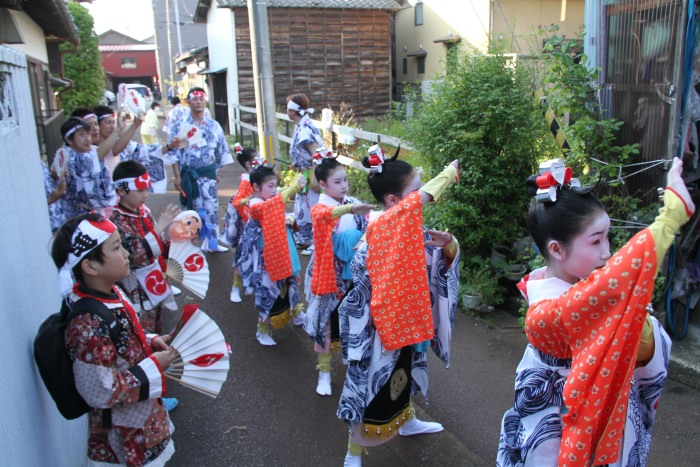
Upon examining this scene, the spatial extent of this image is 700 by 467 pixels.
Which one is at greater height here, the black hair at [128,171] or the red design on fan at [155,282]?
the black hair at [128,171]

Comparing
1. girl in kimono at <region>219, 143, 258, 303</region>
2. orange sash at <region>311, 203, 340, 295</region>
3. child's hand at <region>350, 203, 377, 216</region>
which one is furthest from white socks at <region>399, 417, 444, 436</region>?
girl in kimono at <region>219, 143, 258, 303</region>

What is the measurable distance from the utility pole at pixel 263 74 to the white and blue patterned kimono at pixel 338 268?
5.00 meters

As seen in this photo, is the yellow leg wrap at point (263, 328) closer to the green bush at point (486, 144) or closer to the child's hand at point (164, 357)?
the green bush at point (486, 144)

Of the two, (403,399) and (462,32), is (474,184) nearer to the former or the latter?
(403,399)

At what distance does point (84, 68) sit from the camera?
67.3 feet

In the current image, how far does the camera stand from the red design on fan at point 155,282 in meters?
3.81

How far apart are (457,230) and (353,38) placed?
16184 millimetres

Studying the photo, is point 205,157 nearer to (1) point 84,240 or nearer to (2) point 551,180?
(1) point 84,240

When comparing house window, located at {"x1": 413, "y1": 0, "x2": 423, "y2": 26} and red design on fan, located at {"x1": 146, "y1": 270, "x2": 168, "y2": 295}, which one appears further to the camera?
house window, located at {"x1": 413, "y1": 0, "x2": 423, "y2": 26}

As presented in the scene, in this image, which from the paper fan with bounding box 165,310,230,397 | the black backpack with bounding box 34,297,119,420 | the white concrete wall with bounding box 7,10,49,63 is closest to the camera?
the black backpack with bounding box 34,297,119,420

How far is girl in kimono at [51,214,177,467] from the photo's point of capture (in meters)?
2.30

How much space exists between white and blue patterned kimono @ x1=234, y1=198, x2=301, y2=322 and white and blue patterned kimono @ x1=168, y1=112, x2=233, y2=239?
2.29 meters

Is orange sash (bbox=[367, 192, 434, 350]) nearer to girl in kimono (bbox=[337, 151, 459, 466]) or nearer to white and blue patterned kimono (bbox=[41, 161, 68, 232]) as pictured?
girl in kimono (bbox=[337, 151, 459, 466])

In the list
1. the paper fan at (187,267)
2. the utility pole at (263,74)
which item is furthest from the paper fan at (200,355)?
the utility pole at (263,74)
